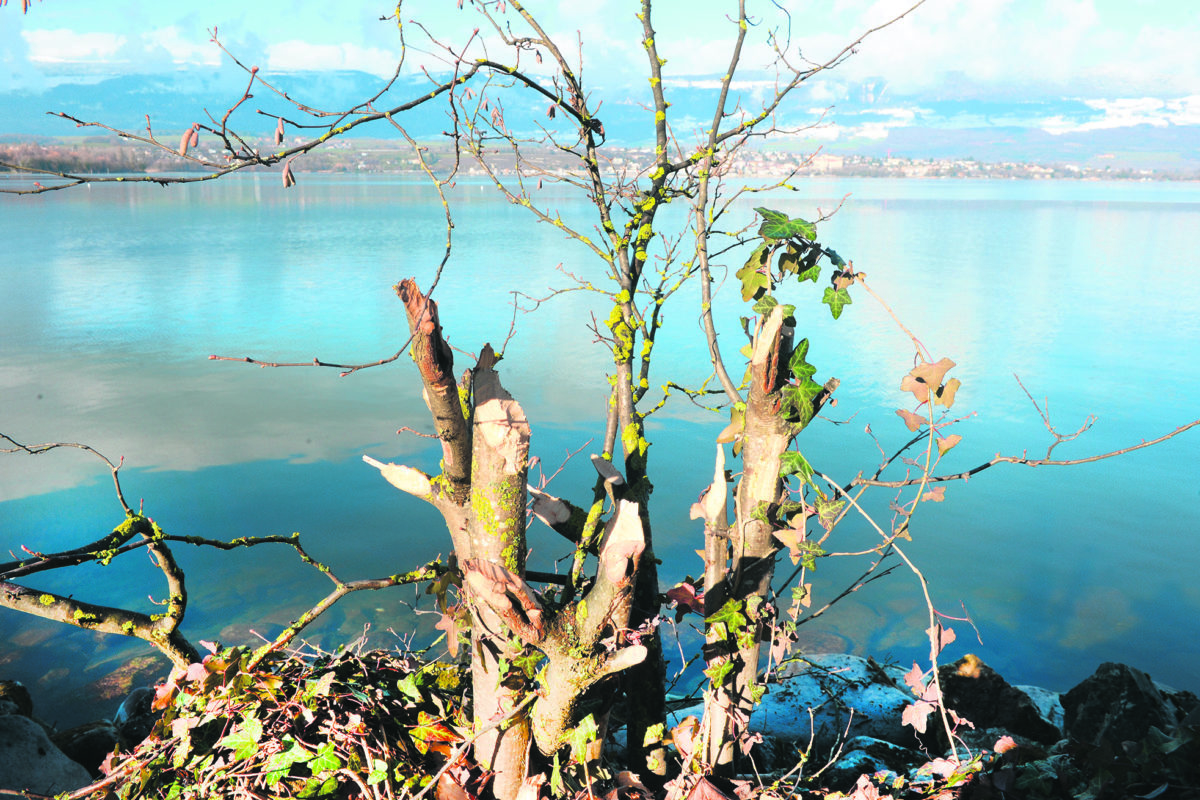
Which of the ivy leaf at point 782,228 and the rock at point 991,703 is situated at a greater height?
the ivy leaf at point 782,228

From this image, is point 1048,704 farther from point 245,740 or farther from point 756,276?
point 245,740

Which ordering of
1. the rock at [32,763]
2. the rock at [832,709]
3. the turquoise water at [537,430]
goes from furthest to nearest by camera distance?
the turquoise water at [537,430], the rock at [832,709], the rock at [32,763]

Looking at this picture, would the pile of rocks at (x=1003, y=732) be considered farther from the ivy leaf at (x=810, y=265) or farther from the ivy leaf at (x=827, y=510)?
the ivy leaf at (x=810, y=265)

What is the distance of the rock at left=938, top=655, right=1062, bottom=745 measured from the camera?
358 centimetres

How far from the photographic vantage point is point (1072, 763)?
2.49 m

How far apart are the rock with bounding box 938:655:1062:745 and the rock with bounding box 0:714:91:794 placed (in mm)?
3831

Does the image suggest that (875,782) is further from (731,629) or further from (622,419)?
(622,419)

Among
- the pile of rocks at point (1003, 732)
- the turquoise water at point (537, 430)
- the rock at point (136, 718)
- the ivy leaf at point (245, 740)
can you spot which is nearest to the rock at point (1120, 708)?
the pile of rocks at point (1003, 732)

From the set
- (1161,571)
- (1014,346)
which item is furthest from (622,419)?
(1014,346)

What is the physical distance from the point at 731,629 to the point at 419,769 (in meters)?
1.01

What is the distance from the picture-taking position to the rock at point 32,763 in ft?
8.91

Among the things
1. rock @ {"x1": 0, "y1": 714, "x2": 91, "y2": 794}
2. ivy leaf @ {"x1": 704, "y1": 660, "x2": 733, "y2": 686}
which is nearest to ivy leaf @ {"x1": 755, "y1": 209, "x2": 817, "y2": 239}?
ivy leaf @ {"x1": 704, "y1": 660, "x2": 733, "y2": 686}

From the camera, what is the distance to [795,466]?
7.02ft

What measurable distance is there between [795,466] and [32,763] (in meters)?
2.93
